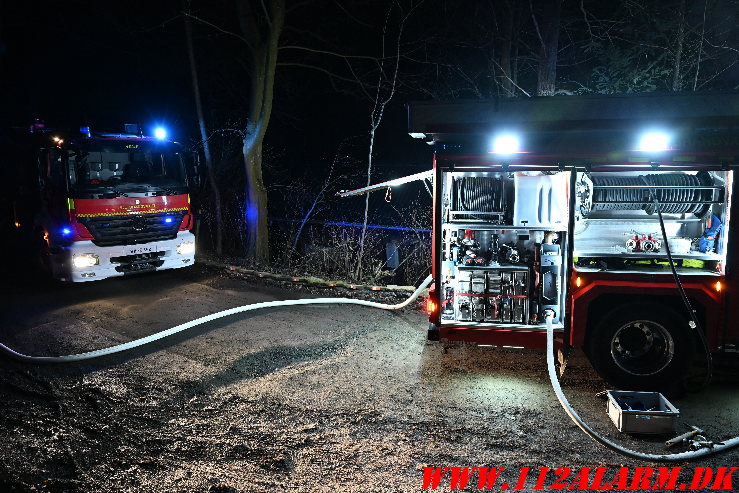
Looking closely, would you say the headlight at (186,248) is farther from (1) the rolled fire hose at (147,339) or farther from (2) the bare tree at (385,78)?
(2) the bare tree at (385,78)

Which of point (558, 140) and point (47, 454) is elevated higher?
point (558, 140)

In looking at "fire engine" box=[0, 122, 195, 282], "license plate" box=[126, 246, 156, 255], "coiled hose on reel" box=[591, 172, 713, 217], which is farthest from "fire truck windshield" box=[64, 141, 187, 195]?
"coiled hose on reel" box=[591, 172, 713, 217]

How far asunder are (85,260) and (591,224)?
7.93 m

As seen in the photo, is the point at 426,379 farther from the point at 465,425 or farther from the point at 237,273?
the point at 237,273

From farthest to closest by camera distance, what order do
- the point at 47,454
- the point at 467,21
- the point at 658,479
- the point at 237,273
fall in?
the point at 467,21, the point at 237,273, the point at 47,454, the point at 658,479

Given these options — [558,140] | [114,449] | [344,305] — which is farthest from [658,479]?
[344,305]

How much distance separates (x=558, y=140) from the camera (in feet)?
18.3

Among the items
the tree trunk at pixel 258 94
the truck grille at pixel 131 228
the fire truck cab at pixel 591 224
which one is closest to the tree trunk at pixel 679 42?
the fire truck cab at pixel 591 224

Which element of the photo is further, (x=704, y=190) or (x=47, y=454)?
(x=704, y=190)

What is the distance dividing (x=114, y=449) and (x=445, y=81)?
12.3 metres

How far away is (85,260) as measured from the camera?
9227 millimetres

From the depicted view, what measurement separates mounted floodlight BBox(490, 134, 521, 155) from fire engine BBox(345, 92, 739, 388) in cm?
A: 1

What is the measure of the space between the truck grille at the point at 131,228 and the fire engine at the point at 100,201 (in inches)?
0.6

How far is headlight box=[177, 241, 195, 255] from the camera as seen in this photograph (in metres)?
10.5
